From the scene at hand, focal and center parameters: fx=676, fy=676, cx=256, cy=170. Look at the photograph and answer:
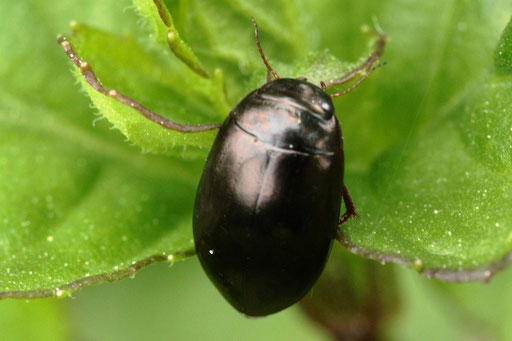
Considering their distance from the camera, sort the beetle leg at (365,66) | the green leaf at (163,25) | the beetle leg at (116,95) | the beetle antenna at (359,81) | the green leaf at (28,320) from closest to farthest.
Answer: the beetle leg at (116,95), the green leaf at (163,25), the beetle leg at (365,66), the beetle antenna at (359,81), the green leaf at (28,320)

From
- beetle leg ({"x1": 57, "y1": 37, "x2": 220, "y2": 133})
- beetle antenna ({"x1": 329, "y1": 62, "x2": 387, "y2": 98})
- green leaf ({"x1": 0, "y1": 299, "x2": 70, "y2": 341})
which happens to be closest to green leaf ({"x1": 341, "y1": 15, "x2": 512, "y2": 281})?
beetle antenna ({"x1": 329, "y1": 62, "x2": 387, "y2": 98})

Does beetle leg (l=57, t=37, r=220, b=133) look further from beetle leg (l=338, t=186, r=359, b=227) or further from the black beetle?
beetle leg (l=338, t=186, r=359, b=227)

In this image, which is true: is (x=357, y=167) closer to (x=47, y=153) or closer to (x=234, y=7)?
(x=234, y=7)

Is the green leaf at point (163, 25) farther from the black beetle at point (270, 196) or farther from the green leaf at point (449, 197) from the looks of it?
the green leaf at point (449, 197)

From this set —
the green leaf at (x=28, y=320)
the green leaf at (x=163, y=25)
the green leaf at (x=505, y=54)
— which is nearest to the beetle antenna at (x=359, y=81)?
the green leaf at (x=505, y=54)

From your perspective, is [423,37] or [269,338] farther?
[269,338]

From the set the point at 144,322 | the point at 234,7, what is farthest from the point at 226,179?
the point at 144,322

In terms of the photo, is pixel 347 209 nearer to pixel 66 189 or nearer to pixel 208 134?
pixel 208 134
